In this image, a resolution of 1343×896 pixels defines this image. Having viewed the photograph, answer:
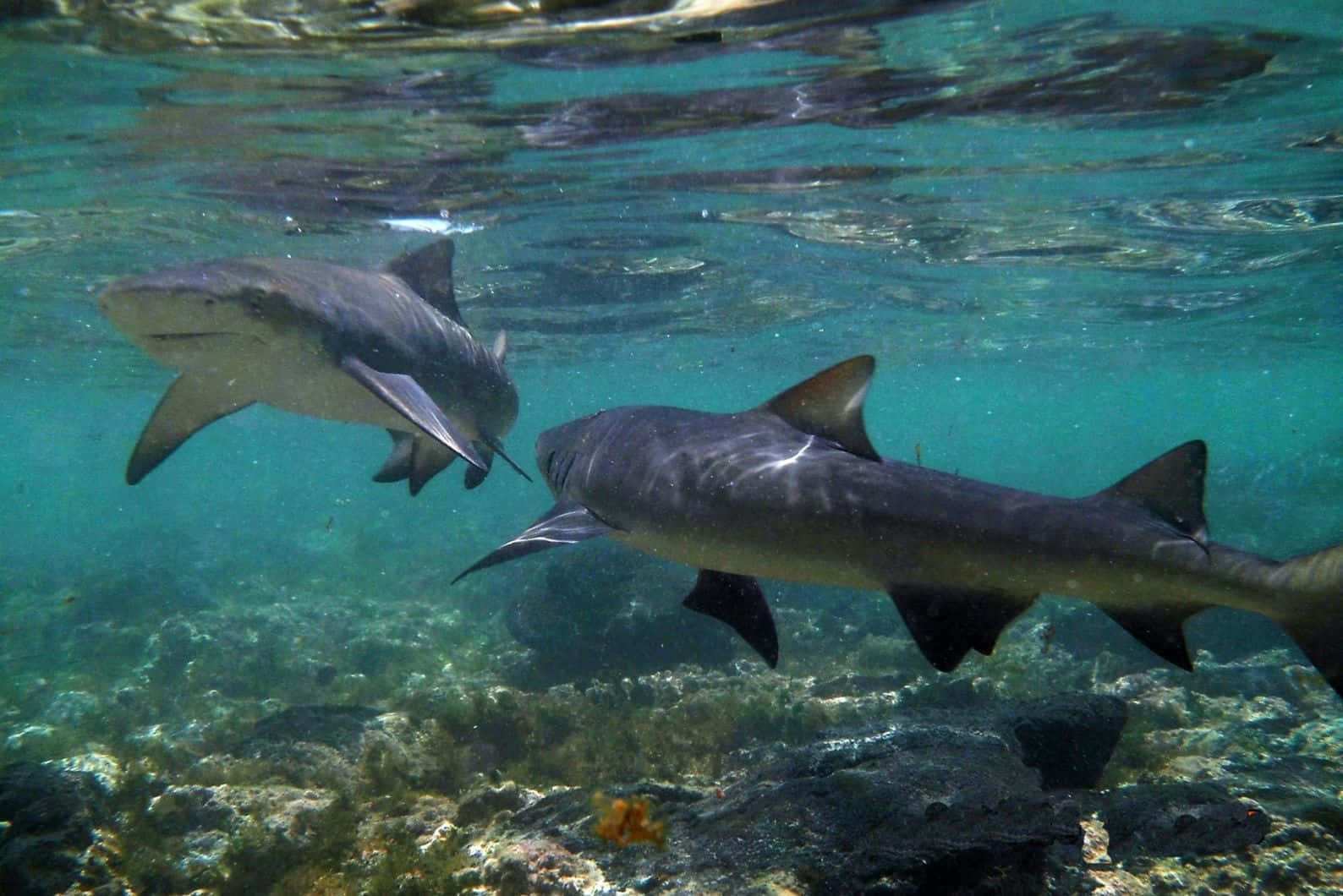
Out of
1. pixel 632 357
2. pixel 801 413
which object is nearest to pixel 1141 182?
pixel 801 413

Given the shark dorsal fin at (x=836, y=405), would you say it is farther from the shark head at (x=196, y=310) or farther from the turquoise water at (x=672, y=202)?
the turquoise water at (x=672, y=202)

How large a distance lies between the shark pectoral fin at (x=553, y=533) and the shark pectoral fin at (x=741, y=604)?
80cm

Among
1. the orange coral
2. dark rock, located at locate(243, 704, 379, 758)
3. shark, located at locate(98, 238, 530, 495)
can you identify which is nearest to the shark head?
shark, located at locate(98, 238, 530, 495)

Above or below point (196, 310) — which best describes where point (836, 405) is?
below

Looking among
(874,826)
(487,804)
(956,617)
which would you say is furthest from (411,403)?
(487,804)

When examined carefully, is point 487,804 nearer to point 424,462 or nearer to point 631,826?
point 631,826

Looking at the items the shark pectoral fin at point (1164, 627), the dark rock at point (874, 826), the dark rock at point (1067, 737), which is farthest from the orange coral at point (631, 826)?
the dark rock at point (1067, 737)

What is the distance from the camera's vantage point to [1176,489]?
11.9 ft

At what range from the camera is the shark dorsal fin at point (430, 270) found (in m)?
7.93

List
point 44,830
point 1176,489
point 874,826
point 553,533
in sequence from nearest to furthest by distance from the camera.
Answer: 1. point 1176,489
2. point 553,533
3. point 874,826
4. point 44,830

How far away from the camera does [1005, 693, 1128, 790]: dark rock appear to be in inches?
258

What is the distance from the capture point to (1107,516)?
11.2 ft

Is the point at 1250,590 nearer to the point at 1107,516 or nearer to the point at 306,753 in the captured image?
the point at 1107,516

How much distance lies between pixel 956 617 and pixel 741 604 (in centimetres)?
153
